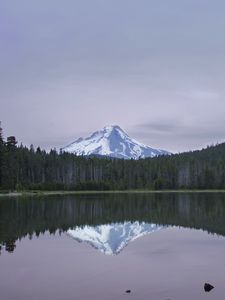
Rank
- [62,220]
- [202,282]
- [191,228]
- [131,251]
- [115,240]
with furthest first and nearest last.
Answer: [62,220], [191,228], [115,240], [131,251], [202,282]

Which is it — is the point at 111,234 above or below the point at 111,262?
above

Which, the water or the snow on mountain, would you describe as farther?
the snow on mountain

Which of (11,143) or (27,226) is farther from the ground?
(11,143)

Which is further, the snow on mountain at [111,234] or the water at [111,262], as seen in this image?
the snow on mountain at [111,234]

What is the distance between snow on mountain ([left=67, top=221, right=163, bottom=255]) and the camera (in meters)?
32.8

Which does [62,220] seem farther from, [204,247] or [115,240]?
[204,247]

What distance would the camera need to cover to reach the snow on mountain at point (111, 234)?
32.8m

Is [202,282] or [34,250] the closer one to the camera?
[202,282]

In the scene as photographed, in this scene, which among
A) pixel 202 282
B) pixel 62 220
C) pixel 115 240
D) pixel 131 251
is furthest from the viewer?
pixel 62 220

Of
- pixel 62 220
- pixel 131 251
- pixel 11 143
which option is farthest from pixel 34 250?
pixel 11 143

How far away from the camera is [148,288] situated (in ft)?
66.0

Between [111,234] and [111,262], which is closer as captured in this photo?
[111,262]

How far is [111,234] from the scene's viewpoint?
39.2 meters

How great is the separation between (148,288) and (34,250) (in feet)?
39.7
